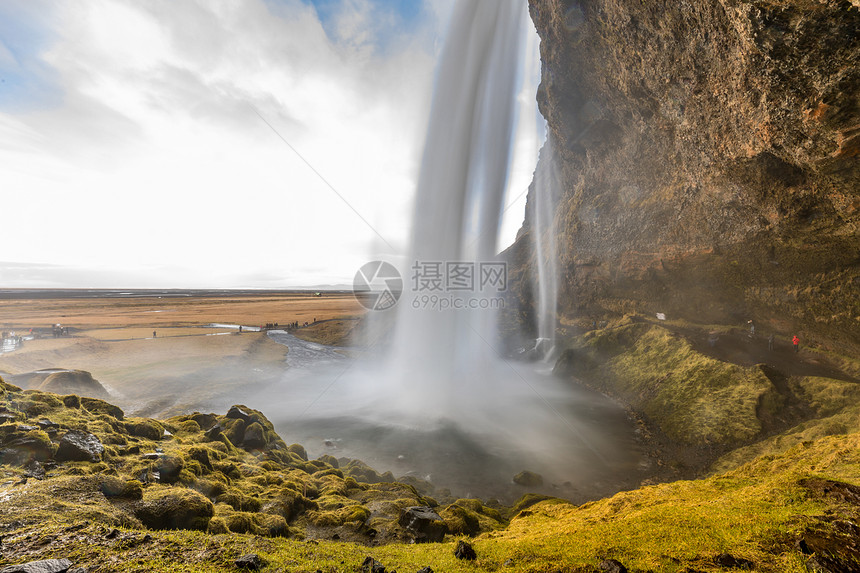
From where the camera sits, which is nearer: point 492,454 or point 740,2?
point 740,2

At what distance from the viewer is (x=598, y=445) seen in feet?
71.9

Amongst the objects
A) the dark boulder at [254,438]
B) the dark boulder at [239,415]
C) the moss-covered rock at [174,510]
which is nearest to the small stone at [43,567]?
the moss-covered rock at [174,510]

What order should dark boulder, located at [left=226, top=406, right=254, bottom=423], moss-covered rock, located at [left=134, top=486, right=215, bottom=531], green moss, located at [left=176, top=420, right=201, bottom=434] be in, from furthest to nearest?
dark boulder, located at [left=226, top=406, right=254, bottom=423], green moss, located at [left=176, top=420, right=201, bottom=434], moss-covered rock, located at [left=134, top=486, right=215, bottom=531]

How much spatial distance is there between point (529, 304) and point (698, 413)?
143ft

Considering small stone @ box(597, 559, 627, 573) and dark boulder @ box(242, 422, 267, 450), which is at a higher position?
small stone @ box(597, 559, 627, 573)

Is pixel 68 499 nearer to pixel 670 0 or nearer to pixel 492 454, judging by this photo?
pixel 492 454

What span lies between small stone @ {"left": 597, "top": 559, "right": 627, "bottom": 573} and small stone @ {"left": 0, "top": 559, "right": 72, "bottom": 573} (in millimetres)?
9025

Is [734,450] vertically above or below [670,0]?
below

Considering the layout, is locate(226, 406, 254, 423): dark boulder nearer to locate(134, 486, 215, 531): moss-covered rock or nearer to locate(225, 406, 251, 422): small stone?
locate(225, 406, 251, 422): small stone

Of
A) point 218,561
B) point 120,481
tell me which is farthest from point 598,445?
point 120,481

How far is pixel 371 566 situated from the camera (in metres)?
6.91

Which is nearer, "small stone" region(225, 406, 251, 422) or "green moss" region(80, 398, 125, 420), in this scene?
"green moss" region(80, 398, 125, 420)

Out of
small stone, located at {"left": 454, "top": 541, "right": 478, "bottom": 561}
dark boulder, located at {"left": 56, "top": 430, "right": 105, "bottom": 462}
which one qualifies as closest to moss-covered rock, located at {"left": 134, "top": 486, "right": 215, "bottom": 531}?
dark boulder, located at {"left": 56, "top": 430, "right": 105, "bottom": 462}

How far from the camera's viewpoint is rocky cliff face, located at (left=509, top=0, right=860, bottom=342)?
1298 cm
